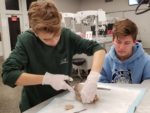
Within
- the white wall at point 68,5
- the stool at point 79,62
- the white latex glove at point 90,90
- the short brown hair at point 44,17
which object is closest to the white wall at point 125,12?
the white wall at point 68,5

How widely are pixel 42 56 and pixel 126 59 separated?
63cm

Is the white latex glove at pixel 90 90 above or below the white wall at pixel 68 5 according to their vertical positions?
below

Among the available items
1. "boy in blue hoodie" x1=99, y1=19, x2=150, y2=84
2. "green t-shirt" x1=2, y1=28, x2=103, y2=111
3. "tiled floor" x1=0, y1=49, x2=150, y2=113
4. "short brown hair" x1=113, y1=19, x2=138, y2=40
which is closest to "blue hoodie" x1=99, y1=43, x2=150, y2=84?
"boy in blue hoodie" x1=99, y1=19, x2=150, y2=84

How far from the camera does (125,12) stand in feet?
24.4

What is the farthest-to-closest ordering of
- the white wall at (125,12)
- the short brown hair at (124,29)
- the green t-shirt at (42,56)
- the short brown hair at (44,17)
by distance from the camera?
1. the white wall at (125,12)
2. the short brown hair at (124,29)
3. the green t-shirt at (42,56)
4. the short brown hair at (44,17)

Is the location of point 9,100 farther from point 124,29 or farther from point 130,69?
point 124,29

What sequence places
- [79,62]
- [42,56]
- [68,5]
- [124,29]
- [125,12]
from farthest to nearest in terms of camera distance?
[68,5]
[125,12]
[79,62]
[124,29]
[42,56]

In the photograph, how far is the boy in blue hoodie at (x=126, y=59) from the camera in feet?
4.71

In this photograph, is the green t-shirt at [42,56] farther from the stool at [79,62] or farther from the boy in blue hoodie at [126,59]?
the stool at [79,62]

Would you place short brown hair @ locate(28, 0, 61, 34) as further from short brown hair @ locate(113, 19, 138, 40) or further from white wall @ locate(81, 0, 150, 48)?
white wall @ locate(81, 0, 150, 48)

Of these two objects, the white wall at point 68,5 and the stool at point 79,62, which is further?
the white wall at point 68,5

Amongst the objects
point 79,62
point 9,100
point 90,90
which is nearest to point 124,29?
point 90,90

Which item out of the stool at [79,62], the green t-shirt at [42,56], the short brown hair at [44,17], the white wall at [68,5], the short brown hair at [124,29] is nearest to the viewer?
the short brown hair at [44,17]

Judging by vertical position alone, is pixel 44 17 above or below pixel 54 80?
above
